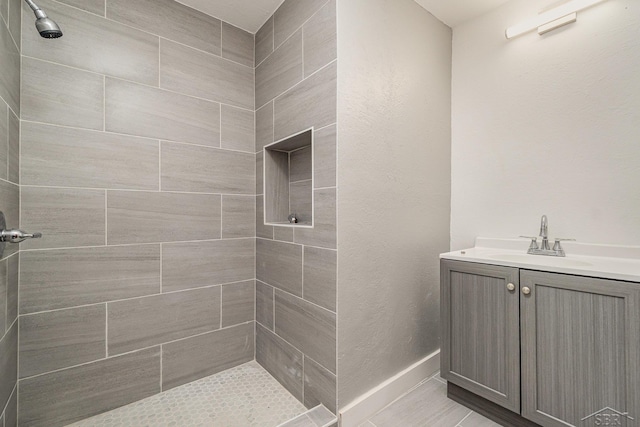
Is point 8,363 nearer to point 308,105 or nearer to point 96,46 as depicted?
point 96,46

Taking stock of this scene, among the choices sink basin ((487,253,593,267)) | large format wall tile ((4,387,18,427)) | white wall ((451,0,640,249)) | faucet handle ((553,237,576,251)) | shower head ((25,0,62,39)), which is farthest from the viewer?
faucet handle ((553,237,576,251))

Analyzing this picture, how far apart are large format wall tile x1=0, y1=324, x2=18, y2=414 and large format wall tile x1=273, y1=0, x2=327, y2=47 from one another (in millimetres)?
1904

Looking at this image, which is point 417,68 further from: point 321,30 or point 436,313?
point 436,313

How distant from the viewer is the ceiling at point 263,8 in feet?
5.48

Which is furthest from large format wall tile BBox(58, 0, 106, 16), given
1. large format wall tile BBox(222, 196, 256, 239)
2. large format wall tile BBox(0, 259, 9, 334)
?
large format wall tile BBox(0, 259, 9, 334)

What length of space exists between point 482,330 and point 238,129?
184 centimetres

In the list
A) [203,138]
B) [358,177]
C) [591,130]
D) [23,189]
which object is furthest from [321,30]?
[23,189]

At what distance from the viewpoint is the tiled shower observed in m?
1.28

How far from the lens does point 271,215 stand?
1.89 metres

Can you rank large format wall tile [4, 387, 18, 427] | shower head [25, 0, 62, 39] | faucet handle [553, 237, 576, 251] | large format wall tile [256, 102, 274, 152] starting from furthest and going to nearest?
large format wall tile [256, 102, 274, 152], faucet handle [553, 237, 576, 251], large format wall tile [4, 387, 18, 427], shower head [25, 0, 62, 39]

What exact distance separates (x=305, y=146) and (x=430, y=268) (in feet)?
3.71

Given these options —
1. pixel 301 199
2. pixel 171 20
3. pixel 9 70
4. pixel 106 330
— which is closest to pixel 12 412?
pixel 106 330

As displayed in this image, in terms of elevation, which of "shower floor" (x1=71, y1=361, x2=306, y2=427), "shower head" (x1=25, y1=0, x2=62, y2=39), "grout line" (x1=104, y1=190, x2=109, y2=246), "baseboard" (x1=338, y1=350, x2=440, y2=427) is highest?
"shower head" (x1=25, y1=0, x2=62, y2=39)

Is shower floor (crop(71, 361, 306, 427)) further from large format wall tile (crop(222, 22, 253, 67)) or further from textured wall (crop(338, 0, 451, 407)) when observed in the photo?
large format wall tile (crop(222, 22, 253, 67))
